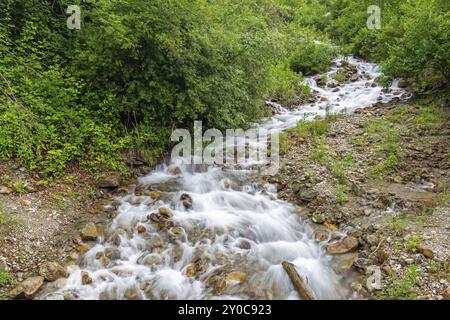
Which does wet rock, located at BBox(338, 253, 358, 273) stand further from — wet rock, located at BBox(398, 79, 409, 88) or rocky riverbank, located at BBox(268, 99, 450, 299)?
wet rock, located at BBox(398, 79, 409, 88)

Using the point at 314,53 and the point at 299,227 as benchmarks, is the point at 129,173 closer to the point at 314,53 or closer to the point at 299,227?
the point at 299,227

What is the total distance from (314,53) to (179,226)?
436 inches

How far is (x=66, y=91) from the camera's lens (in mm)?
6672

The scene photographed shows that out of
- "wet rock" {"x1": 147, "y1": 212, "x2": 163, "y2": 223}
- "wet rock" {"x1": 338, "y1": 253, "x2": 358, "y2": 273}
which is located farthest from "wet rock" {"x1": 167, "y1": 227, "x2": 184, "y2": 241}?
"wet rock" {"x1": 338, "y1": 253, "x2": 358, "y2": 273}

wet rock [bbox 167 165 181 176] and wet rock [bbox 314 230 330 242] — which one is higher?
wet rock [bbox 167 165 181 176]

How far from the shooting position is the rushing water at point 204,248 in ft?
14.6

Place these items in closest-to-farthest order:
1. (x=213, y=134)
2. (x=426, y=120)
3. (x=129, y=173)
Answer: (x=129, y=173) < (x=213, y=134) < (x=426, y=120)

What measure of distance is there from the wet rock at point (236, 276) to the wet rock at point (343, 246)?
1.38 meters

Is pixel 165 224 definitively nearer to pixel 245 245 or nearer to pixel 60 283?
pixel 245 245

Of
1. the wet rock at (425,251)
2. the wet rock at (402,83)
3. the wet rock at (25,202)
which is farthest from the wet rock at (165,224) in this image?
the wet rock at (402,83)

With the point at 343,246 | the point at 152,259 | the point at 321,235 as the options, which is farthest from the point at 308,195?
the point at 152,259

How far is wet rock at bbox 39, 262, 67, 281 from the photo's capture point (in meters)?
4.41

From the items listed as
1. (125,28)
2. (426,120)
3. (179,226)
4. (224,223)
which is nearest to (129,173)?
(179,226)

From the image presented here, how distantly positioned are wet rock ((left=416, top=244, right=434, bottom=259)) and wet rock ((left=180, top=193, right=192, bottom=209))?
3617 mm
